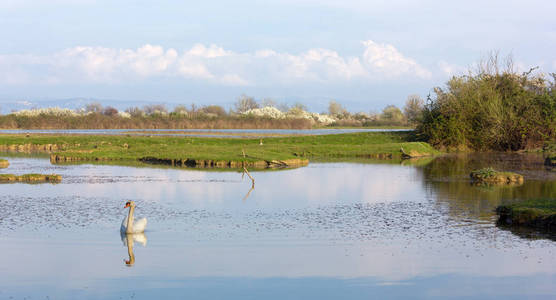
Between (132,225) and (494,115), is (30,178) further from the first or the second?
(494,115)

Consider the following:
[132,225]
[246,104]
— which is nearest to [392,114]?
[246,104]

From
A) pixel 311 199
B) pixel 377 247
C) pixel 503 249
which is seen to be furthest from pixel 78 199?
pixel 503 249

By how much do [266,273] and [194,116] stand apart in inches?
3340

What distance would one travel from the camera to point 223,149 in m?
46.7

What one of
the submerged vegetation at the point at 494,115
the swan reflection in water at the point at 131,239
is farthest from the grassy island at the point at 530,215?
the submerged vegetation at the point at 494,115

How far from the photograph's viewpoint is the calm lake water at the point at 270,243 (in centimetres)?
1281

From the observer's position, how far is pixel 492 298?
39.7 ft

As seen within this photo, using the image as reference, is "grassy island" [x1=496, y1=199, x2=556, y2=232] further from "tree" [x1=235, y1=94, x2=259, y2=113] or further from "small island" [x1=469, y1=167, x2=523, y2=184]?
"tree" [x1=235, y1=94, x2=259, y2=113]

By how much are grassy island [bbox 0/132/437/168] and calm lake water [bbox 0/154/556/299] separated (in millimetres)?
11490

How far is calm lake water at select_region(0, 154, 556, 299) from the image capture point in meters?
12.8

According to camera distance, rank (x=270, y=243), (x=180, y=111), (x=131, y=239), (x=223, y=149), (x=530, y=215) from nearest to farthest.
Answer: (x=270, y=243) < (x=131, y=239) < (x=530, y=215) < (x=223, y=149) < (x=180, y=111)

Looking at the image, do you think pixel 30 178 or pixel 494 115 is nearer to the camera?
pixel 30 178

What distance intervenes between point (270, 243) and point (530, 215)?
25.5ft

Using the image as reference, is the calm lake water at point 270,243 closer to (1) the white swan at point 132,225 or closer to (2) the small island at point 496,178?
(1) the white swan at point 132,225
